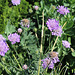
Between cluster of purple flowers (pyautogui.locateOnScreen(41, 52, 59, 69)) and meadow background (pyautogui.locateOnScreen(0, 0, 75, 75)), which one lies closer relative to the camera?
cluster of purple flowers (pyautogui.locateOnScreen(41, 52, 59, 69))

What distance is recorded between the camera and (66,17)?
209cm

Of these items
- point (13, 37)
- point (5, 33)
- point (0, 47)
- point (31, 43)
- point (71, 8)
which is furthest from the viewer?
point (71, 8)

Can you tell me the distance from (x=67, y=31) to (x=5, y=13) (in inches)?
36.0

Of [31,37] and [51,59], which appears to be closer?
[51,59]

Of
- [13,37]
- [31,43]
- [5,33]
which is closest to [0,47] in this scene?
[13,37]

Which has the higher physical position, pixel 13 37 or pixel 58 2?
pixel 58 2

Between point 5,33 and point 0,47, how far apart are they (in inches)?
28.6

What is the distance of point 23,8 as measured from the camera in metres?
2.30

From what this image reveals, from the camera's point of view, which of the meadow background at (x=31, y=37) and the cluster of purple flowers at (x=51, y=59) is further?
the meadow background at (x=31, y=37)

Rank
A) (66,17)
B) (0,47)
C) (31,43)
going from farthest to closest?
(66,17) → (31,43) → (0,47)

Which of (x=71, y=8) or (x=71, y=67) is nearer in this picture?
(x=71, y=67)

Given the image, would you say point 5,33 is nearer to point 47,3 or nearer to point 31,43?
point 31,43

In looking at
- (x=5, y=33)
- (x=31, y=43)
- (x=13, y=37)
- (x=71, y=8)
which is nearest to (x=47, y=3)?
(x=71, y=8)

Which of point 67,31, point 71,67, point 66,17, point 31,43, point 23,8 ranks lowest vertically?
point 71,67
